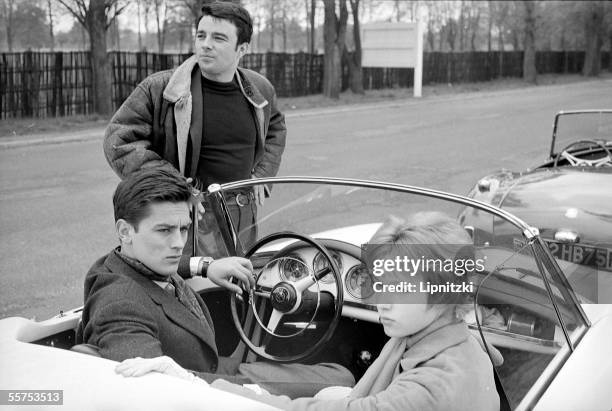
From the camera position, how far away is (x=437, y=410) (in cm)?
180

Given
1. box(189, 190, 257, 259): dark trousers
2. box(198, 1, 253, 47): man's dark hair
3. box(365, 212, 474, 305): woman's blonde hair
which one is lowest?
box(189, 190, 257, 259): dark trousers

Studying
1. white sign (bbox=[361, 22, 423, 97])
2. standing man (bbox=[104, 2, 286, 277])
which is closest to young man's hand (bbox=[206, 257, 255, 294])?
standing man (bbox=[104, 2, 286, 277])

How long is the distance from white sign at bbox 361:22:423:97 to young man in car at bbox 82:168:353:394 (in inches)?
965

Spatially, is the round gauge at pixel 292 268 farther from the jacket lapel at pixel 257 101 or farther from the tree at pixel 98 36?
the tree at pixel 98 36

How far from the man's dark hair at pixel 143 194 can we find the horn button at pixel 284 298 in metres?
0.53

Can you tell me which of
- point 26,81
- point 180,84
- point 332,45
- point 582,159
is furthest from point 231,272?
point 332,45

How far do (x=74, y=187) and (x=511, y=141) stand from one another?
863 cm

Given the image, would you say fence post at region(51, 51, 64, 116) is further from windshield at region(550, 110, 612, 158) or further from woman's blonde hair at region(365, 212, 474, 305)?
woman's blonde hair at region(365, 212, 474, 305)

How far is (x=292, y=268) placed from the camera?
2752mm

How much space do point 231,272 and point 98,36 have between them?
1548 centimetres

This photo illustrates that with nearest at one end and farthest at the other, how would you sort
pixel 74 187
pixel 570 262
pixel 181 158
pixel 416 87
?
pixel 181 158 → pixel 570 262 → pixel 74 187 → pixel 416 87

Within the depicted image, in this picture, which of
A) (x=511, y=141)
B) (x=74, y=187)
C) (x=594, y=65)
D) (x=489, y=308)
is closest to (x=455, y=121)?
(x=511, y=141)

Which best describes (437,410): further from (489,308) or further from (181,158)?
(181,158)

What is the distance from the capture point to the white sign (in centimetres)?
2634
